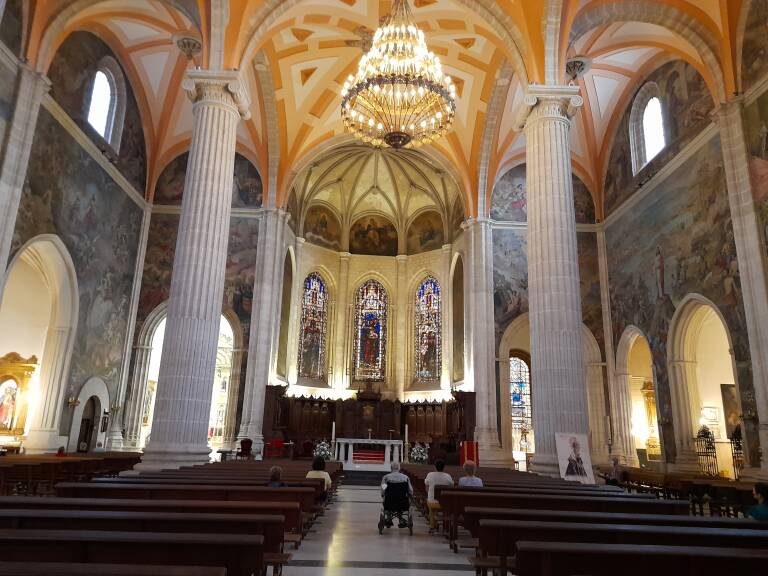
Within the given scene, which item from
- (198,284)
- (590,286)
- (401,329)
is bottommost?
(198,284)

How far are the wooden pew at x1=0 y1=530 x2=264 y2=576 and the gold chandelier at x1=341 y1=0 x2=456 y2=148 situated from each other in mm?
9166

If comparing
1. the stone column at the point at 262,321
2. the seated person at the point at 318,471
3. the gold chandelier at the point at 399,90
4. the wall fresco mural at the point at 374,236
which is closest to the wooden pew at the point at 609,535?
the seated person at the point at 318,471

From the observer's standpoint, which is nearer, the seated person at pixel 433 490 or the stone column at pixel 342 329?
the seated person at pixel 433 490

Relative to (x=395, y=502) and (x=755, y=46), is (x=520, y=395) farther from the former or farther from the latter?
(x=395, y=502)

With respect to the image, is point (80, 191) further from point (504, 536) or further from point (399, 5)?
point (504, 536)

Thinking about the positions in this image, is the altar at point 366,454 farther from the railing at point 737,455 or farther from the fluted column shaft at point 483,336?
the railing at point 737,455

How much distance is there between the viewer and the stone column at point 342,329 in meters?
25.1

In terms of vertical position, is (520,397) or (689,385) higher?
(520,397)

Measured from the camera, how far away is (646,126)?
1659 cm

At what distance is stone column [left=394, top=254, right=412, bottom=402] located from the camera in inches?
982

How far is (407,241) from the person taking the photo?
1053 inches

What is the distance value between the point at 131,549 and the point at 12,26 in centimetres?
1317

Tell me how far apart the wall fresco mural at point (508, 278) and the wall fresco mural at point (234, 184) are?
28.2ft

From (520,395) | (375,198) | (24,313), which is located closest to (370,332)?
(375,198)
